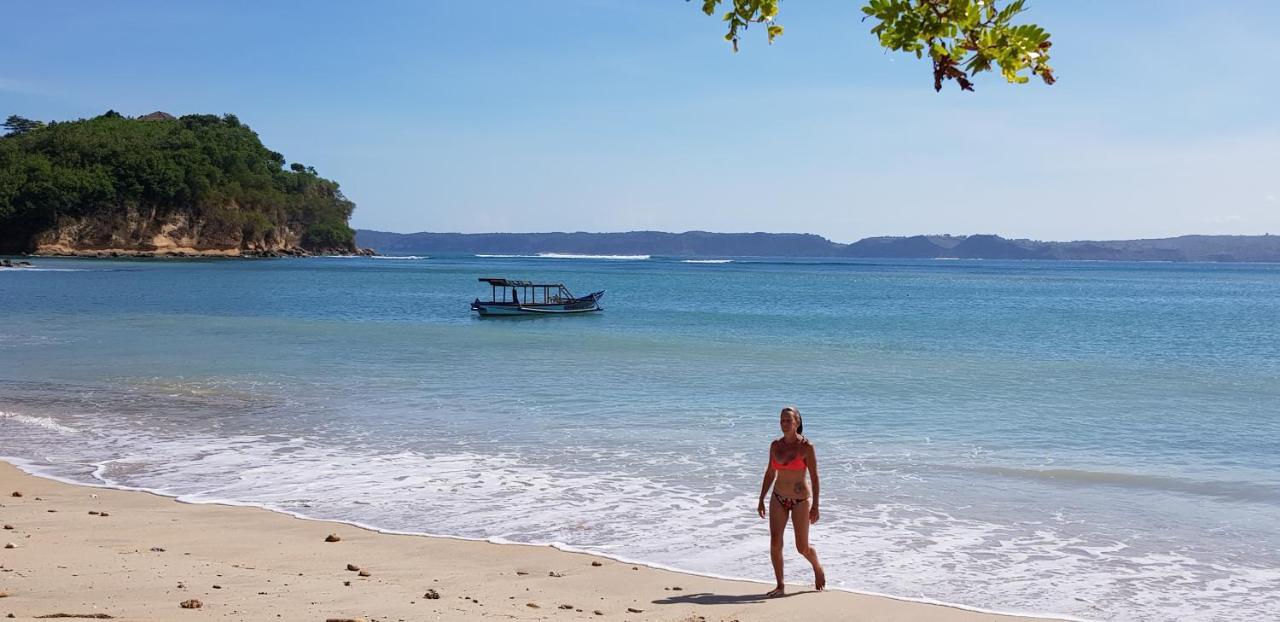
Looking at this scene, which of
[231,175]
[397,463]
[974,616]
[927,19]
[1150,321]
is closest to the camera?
[927,19]

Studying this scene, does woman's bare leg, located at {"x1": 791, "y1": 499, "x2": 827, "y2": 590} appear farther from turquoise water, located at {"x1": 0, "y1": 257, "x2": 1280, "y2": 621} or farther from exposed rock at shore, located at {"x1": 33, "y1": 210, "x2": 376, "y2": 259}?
exposed rock at shore, located at {"x1": 33, "y1": 210, "x2": 376, "y2": 259}

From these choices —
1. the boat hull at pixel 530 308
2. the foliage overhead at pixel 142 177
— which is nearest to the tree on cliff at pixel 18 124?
the foliage overhead at pixel 142 177

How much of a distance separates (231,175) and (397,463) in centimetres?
14727

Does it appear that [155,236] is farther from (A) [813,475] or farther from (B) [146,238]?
(A) [813,475]

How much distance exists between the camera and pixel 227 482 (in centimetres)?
1169

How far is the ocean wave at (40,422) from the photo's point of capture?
15.1 meters

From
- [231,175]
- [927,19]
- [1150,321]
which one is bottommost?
[1150,321]

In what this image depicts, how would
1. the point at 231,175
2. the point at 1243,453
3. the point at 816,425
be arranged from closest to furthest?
the point at 1243,453
the point at 816,425
the point at 231,175

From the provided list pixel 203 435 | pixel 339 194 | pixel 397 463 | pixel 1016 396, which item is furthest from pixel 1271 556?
pixel 339 194

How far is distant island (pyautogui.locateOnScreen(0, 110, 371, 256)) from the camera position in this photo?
395 ft

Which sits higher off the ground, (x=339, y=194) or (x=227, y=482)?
(x=339, y=194)

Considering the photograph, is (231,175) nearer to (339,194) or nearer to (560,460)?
(339,194)

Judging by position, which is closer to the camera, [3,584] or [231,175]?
[3,584]

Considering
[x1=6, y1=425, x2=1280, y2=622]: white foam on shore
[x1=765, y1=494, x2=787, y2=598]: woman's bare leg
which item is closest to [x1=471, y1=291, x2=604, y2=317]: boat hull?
[x1=6, y1=425, x2=1280, y2=622]: white foam on shore
